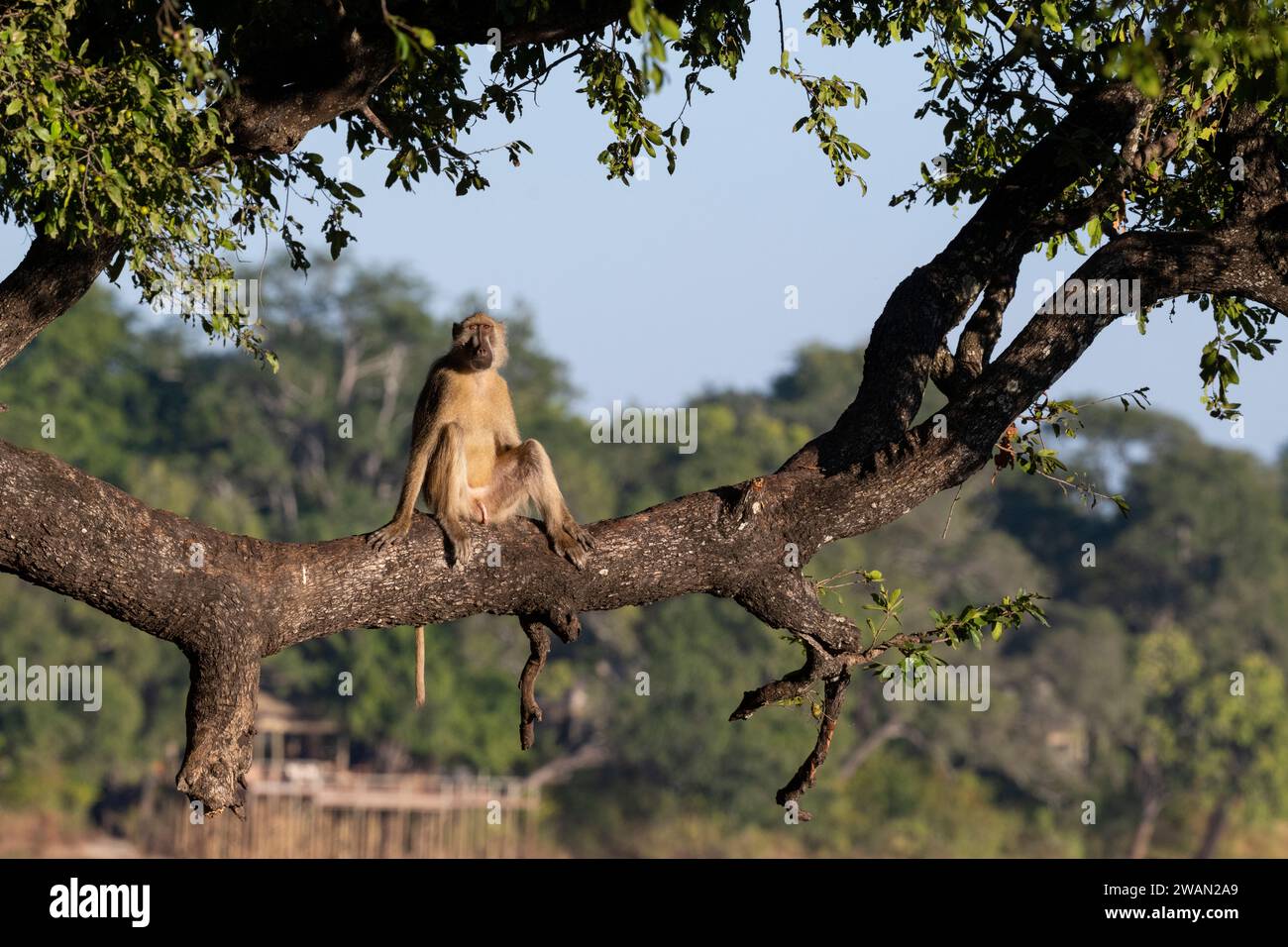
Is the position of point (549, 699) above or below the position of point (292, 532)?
below

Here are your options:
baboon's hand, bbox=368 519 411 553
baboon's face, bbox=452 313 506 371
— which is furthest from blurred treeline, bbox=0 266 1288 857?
baboon's hand, bbox=368 519 411 553

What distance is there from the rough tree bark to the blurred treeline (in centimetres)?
3824

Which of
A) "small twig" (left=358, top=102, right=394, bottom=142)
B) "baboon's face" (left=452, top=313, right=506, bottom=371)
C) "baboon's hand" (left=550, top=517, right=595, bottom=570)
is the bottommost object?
"baboon's hand" (left=550, top=517, right=595, bottom=570)

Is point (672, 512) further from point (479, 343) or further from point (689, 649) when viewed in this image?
point (689, 649)

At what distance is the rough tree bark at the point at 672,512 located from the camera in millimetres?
7547

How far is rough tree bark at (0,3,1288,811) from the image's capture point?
7547 mm

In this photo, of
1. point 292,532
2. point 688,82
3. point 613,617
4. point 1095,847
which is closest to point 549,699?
point 613,617

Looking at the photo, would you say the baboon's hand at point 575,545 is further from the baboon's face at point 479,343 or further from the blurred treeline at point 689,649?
the blurred treeline at point 689,649

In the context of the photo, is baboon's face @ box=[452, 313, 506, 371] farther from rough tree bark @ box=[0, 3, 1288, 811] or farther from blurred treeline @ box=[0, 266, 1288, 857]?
blurred treeline @ box=[0, 266, 1288, 857]

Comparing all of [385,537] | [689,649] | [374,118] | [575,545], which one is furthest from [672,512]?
[689,649]

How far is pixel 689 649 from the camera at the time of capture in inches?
2045

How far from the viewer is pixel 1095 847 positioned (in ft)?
180

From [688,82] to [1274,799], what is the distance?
49005 mm

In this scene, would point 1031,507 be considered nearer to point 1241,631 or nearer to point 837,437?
point 1241,631
